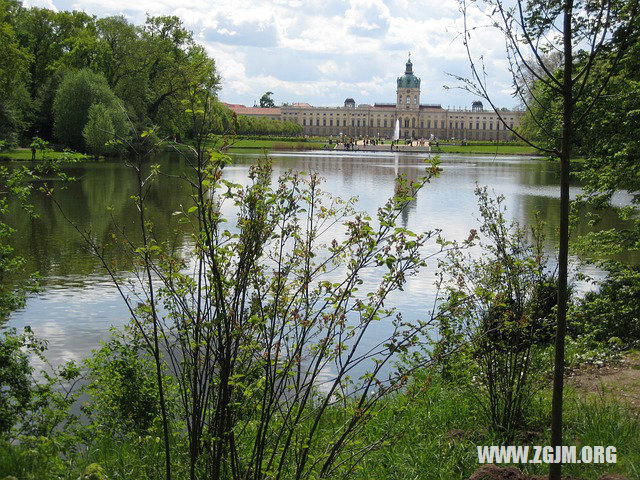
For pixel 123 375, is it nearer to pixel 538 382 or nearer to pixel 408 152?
pixel 538 382

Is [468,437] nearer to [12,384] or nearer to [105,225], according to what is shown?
[12,384]

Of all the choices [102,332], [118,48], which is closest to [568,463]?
[102,332]

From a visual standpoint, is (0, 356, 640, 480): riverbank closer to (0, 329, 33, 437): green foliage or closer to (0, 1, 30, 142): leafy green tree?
(0, 329, 33, 437): green foliage

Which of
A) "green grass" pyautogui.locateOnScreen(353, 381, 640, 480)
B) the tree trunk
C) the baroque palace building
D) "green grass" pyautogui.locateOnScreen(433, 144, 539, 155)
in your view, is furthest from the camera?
the baroque palace building

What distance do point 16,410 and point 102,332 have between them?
11.4ft

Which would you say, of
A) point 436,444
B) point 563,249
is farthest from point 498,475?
point 563,249

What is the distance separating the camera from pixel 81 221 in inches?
686

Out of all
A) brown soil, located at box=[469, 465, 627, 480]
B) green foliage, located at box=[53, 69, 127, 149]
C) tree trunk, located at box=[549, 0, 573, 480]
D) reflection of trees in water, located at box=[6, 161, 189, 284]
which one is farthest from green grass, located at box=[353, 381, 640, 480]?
green foliage, located at box=[53, 69, 127, 149]

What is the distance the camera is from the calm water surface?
8.70m

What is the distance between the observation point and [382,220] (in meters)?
3.09

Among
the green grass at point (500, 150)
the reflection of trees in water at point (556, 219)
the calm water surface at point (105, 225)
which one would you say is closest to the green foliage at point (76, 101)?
the calm water surface at point (105, 225)

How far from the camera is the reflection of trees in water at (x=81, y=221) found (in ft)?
40.6

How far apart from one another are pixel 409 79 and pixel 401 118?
8729 mm

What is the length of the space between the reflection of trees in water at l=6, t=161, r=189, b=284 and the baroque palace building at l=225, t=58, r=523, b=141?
391 ft
